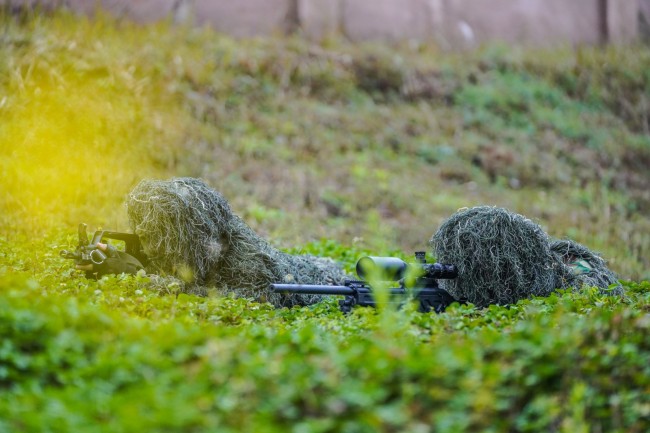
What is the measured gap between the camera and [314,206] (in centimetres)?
1495

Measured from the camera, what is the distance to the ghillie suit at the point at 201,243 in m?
7.94

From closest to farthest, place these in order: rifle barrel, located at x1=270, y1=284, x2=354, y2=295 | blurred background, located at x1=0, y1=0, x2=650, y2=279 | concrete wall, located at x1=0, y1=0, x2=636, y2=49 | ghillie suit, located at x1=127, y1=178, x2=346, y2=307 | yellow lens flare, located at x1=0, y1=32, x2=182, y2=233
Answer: rifle barrel, located at x1=270, y1=284, x2=354, y2=295 → ghillie suit, located at x1=127, y1=178, x2=346, y2=307 → yellow lens flare, located at x1=0, y1=32, x2=182, y2=233 → blurred background, located at x1=0, y1=0, x2=650, y2=279 → concrete wall, located at x1=0, y1=0, x2=636, y2=49

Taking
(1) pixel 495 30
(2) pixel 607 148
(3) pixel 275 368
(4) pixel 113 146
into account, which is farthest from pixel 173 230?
(1) pixel 495 30

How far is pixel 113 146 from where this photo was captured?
14.8m

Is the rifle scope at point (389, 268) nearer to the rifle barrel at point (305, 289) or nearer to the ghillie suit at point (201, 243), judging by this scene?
the rifle barrel at point (305, 289)

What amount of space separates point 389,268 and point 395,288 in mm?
201

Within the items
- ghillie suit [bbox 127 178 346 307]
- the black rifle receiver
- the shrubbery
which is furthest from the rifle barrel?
the shrubbery

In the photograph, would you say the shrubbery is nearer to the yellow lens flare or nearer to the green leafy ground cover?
the green leafy ground cover

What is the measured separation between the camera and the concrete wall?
19.2 m

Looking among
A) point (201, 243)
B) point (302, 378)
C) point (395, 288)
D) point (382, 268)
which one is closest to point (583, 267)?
point (395, 288)

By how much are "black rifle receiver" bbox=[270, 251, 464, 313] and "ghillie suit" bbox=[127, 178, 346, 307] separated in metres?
0.88

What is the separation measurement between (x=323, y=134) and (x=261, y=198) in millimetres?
3655

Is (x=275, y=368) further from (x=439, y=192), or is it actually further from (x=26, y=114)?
(x=439, y=192)

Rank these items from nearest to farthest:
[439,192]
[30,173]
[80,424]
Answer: [80,424], [30,173], [439,192]
